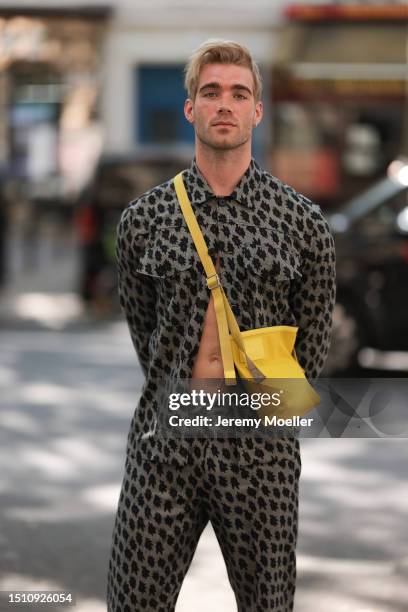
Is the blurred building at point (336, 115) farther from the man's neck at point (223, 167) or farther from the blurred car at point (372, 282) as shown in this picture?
the man's neck at point (223, 167)

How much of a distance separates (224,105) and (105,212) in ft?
40.2

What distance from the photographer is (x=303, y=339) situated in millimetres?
3504

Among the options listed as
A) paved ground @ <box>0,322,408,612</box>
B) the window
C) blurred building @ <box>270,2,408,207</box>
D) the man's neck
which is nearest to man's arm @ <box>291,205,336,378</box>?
the man's neck

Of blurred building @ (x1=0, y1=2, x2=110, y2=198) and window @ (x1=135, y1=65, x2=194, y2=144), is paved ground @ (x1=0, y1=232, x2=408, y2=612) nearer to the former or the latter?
window @ (x1=135, y1=65, x2=194, y2=144)

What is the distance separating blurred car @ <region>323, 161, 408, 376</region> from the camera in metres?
10.2

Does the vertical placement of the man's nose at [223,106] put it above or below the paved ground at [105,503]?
above

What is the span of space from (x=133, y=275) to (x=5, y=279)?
1543cm

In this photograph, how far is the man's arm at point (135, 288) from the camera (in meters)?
3.38

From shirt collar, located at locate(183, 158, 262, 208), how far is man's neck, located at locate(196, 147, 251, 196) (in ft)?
0.04

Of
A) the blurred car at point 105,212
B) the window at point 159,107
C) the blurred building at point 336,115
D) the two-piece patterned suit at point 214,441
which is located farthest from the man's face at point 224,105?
the window at point 159,107

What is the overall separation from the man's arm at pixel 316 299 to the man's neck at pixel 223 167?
224mm

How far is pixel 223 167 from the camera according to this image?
3.29 m

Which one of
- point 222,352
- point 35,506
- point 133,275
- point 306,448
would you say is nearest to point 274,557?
point 222,352

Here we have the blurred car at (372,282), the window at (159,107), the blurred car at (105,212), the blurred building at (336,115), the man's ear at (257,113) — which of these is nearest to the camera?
the man's ear at (257,113)
